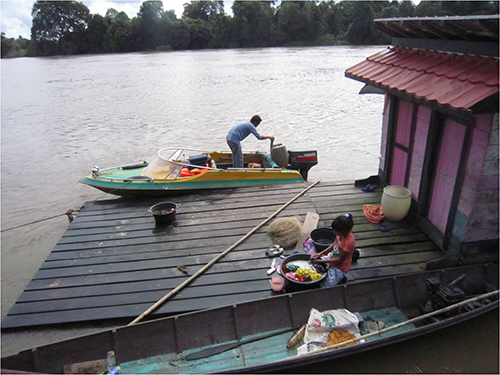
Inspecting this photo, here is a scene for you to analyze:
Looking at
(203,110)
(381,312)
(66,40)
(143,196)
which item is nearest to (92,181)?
(143,196)

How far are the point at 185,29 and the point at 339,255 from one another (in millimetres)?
66891

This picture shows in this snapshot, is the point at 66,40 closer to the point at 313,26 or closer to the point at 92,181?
the point at 313,26

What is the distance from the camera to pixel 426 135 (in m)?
5.62

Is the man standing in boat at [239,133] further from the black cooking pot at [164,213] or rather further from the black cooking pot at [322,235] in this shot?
the black cooking pot at [322,235]

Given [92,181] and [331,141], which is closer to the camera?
[92,181]

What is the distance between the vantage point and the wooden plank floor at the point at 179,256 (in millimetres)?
4844

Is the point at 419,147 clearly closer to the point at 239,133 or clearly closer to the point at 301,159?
the point at 301,159

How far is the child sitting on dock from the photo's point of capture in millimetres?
4121

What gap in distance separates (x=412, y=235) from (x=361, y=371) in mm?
2535

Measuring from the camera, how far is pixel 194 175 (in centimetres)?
820

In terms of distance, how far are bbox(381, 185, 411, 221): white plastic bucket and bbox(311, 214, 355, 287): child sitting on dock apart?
181 centimetres

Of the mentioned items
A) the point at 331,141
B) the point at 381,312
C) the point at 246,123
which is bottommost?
the point at 331,141

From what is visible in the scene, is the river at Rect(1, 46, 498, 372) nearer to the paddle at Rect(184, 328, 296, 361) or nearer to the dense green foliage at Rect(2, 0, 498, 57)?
the paddle at Rect(184, 328, 296, 361)

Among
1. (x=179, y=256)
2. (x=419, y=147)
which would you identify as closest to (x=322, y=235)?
(x=419, y=147)
